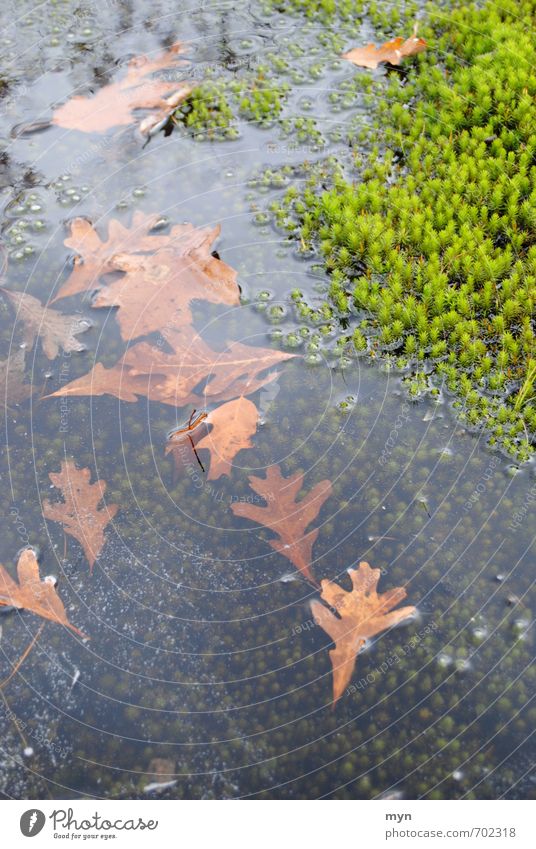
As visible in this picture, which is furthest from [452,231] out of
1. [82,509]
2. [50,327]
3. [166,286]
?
[82,509]

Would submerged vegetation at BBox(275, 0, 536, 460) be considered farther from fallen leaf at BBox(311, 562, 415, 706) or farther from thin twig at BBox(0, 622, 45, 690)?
thin twig at BBox(0, 622, 45, 690)

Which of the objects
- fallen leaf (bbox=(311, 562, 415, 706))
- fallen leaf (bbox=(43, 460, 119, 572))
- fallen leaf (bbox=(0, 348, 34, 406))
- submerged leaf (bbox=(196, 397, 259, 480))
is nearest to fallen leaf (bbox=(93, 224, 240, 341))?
fallen leaf (bbox=(0, 348, 34, 406))

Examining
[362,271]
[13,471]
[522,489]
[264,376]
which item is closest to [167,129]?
[362,271]

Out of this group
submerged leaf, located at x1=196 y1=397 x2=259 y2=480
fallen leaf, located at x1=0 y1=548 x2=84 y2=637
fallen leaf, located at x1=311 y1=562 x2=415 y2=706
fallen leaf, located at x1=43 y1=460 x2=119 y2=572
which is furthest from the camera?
submerged leaf, located at x1=196 y1=397 x2=259 y2=480

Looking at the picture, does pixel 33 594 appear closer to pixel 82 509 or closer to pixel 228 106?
pixel 82 509

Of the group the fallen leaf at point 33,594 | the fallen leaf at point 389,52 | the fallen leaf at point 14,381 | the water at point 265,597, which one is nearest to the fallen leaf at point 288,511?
the water at point 265,597
